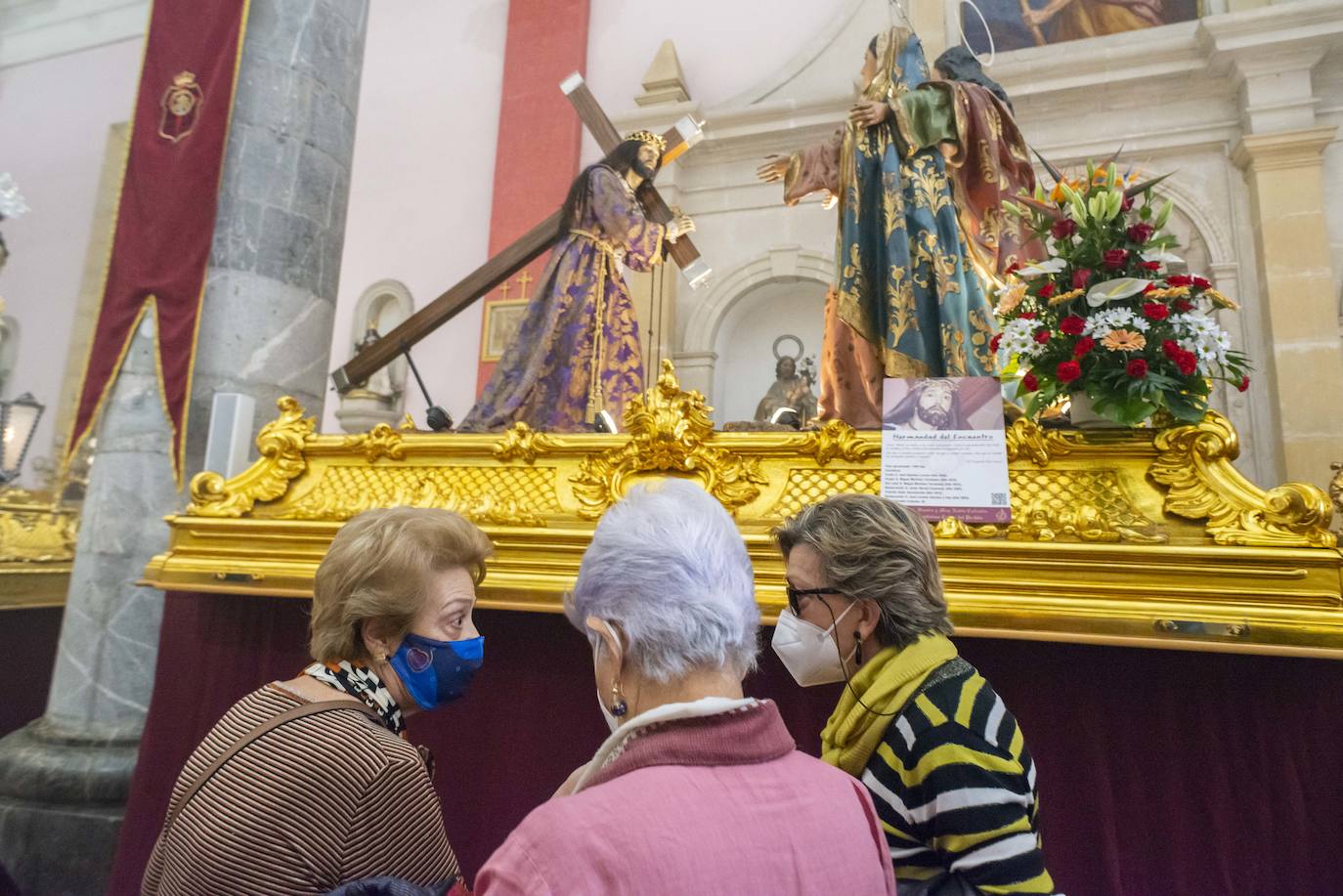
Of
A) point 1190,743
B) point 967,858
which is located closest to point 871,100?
point 1190,743

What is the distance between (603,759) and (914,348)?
2.06 metres

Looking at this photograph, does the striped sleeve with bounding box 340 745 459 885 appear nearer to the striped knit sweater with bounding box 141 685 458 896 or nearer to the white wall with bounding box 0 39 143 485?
the striped knit sweater with bounding box 141 685 458 896

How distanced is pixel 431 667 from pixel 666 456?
1066mm

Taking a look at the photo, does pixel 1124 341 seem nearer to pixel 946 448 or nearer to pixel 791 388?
pixel 946 448

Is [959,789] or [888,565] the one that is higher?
[888,565]

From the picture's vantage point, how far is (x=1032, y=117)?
19.6 feet

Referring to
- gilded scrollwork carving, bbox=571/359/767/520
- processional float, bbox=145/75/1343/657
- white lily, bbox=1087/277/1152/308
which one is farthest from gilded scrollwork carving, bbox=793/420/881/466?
white lily, bbox=1087/277/1152/308

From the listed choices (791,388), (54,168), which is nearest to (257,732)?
(791,388)

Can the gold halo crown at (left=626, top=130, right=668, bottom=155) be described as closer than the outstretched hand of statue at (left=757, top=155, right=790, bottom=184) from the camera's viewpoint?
No

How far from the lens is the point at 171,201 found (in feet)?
11.3

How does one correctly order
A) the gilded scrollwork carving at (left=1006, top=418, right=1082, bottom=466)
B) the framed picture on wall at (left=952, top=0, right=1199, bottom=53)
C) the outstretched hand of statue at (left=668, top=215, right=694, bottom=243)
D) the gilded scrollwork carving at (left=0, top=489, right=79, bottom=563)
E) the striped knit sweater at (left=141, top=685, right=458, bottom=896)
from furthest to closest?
the framed picture on wall at (left=952, top=0, right=1199, bottom=53), the gilded scrollwork carving at (left=0, top=489, right=79, bottom=563), the outstretched hand of statue at (left=668, top=215, right=694, bottom=243), the gilded scrollwork carving at (left=1006, top=418, right=1082, bottom=466), the striped knit sweater at (left=141, top=685, right=458, bottom=896)

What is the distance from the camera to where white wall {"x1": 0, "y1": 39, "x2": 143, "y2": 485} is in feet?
22.9

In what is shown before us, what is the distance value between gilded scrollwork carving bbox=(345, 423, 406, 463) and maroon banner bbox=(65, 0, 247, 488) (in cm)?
117

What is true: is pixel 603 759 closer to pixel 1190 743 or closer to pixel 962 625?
pixel 962 625
